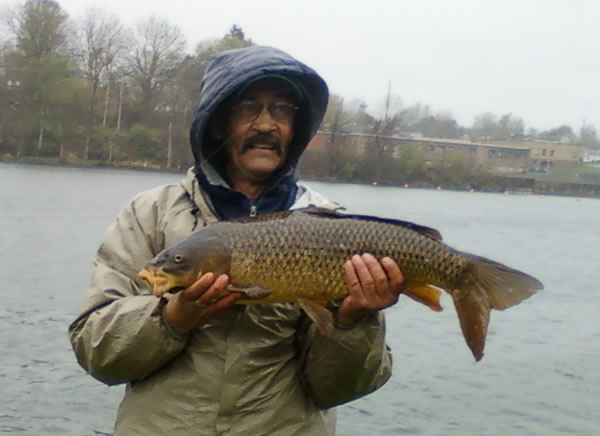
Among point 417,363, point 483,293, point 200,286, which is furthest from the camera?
point 417,363

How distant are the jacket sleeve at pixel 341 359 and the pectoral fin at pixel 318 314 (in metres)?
0.08

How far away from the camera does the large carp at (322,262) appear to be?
294 centimetres

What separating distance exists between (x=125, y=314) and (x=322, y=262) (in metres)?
0.73

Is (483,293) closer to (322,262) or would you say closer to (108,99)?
(322,262)

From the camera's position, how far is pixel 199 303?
289 centimetres

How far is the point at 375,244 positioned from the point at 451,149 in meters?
93.0

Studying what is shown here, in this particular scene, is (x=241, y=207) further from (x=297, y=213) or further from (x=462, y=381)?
(x=462, y=381)

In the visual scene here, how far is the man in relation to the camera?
3.06m

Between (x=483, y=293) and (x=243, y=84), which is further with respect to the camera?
(x=243, y=84)

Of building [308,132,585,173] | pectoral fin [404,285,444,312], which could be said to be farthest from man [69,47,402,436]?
building [308,132,585,173]

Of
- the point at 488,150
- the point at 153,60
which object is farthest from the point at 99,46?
the point at 488,150

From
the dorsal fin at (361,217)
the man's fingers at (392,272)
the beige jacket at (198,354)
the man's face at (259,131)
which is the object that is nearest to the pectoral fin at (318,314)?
the beige jacket at (198,354)

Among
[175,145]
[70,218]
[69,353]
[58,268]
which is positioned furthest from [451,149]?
[69,353]

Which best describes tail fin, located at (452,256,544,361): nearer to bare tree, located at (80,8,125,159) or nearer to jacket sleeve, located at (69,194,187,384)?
jacket sleeve, located at (69,194,187,384)
